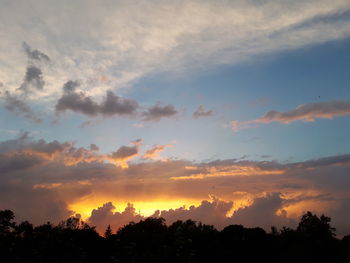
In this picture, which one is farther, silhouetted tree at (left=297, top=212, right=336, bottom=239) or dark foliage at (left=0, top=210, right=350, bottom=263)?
silhouetted tree at (left=297, top=212, right=336, bottom=239)

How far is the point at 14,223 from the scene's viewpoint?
93688 mm

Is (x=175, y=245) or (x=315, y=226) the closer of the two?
(x=175, y=245)

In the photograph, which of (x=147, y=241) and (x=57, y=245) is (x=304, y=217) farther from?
(x=57, y=245)

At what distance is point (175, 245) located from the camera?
60.1m

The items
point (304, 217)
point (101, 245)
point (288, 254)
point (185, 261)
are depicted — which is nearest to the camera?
point (185, 261)

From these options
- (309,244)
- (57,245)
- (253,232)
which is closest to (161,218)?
→ (253,232)

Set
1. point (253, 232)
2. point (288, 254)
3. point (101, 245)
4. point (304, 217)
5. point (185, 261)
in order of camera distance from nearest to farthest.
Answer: point (185, 261) → point (288, 254) → point (253, 232) → point (101, 245) → point (304, 217)

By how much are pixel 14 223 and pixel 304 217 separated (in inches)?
3175

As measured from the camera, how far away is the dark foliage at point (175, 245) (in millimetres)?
67812

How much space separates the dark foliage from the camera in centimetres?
6781

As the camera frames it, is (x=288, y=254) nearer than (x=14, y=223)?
Yes

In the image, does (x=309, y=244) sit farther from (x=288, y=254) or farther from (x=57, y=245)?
(x=57, y=245)

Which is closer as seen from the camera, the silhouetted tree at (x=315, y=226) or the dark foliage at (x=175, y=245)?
the dark foliage at (x=175, y=245)

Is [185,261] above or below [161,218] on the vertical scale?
below
